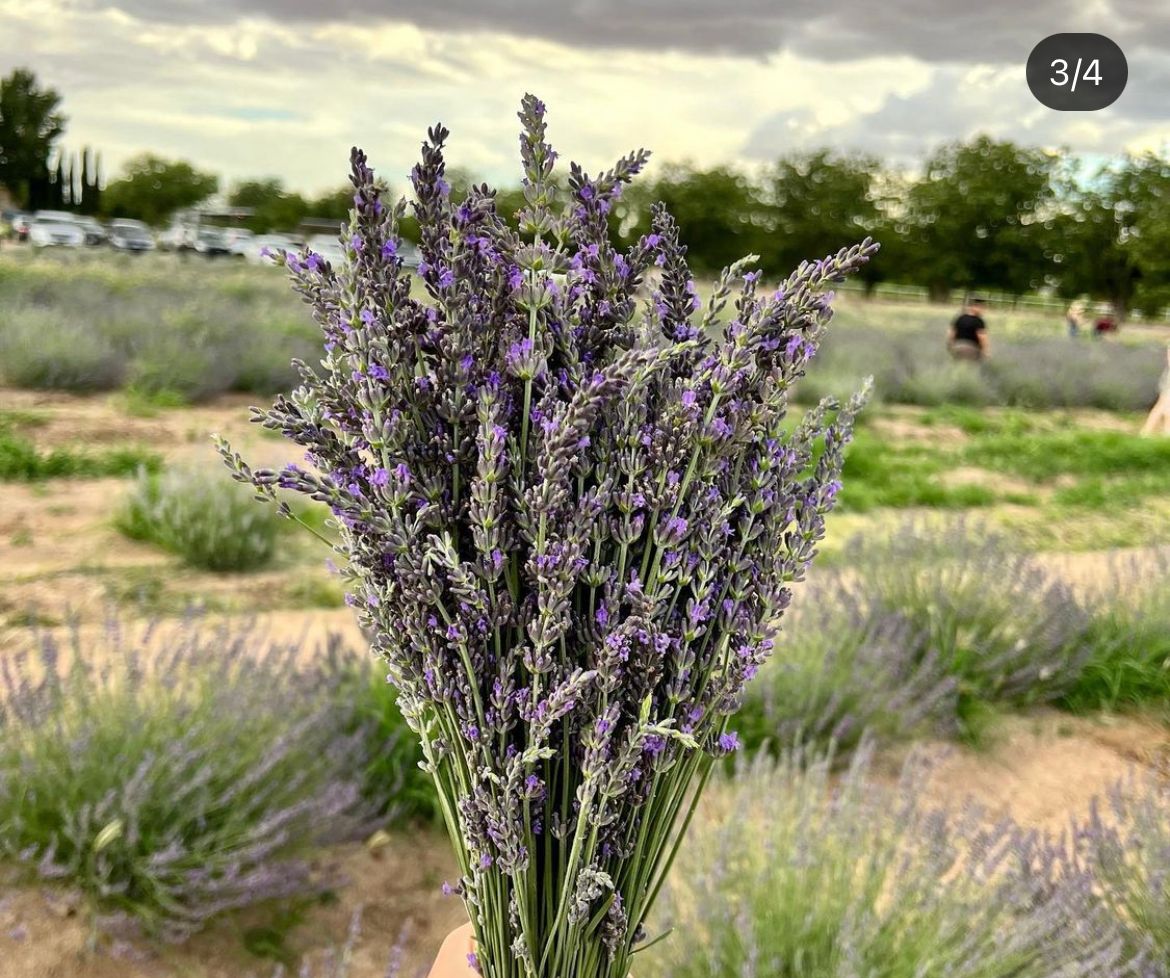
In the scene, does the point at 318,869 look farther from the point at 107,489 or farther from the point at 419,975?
the point at 107,489

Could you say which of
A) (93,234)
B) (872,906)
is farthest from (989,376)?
(93,234)

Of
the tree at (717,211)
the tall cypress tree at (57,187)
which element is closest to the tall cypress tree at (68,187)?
the tall cypress tree at (57,187)

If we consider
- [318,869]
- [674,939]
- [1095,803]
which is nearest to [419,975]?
[318,869]

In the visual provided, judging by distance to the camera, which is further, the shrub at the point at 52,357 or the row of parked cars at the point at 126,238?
the row of parked cars at the point at 126,238

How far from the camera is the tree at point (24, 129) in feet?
176

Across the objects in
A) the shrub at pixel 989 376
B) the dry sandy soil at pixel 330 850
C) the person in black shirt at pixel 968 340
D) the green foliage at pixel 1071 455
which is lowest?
the dry sandy soil at pixel 330 850

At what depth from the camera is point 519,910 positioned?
1.01 m

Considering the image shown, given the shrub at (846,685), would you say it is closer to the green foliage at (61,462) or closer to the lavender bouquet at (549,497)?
the lavender bouquet at (549,497)

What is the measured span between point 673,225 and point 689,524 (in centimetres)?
30

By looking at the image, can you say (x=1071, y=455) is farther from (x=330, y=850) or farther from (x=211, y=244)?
(x=211, y=244)

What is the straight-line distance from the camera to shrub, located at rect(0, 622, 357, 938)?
246cm

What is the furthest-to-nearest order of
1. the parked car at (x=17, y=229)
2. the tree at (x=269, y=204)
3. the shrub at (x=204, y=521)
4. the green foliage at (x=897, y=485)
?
the tree at (x=269, y=204) < the parked car at (x=17, y=229) < the green foliage at (x=897, y=485) < the shrub at (x=204, y=521)

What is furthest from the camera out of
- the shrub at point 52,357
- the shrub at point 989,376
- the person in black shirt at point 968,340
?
the person in black shirt at point 968,340

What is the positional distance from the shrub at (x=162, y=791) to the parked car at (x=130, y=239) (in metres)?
31.5
